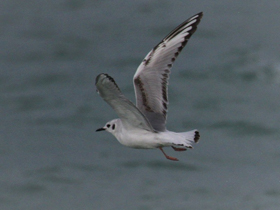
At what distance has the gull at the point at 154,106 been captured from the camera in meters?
12.3

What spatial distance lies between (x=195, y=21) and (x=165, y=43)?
106cm

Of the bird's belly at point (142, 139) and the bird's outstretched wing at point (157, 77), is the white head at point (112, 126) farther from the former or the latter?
the bird's outstretched wing at point (157, 77)

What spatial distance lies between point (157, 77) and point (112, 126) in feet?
5.54

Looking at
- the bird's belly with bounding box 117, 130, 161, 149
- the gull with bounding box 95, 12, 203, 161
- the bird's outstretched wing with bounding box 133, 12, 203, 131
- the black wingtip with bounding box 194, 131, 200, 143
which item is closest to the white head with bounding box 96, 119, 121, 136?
the gull with bounding box 95, 12, 203, 161

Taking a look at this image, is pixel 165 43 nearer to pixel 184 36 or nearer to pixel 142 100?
pixel 184 36

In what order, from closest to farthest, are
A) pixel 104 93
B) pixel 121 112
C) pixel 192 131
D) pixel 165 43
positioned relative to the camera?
pixel 104 93 → pixel 121 112 → pixel 192 131 → pixel 165 43

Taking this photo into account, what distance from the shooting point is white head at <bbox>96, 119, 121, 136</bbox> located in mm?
13048

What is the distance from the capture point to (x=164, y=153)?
1302 centimetres

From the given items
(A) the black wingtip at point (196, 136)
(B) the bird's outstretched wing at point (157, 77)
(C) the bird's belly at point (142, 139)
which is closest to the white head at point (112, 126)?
(C) the bird's belly at point (142, 139)

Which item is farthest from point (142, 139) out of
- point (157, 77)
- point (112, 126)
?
point (157, 77)

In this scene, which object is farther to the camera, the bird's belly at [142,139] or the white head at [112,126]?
the white head at [112,126]

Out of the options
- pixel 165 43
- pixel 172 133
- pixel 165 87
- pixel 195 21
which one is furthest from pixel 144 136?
pixel 195 21

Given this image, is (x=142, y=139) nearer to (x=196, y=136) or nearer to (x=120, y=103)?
(x=196, y=136)

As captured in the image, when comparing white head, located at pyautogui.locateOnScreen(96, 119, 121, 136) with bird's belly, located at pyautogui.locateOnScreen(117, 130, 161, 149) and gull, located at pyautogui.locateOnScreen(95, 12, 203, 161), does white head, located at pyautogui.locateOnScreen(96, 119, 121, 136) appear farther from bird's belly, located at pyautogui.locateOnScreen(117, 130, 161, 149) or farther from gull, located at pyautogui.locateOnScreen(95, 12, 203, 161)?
bird's belly, located at pyautogui.locateOnScreen(117, 130, 161, 149)
